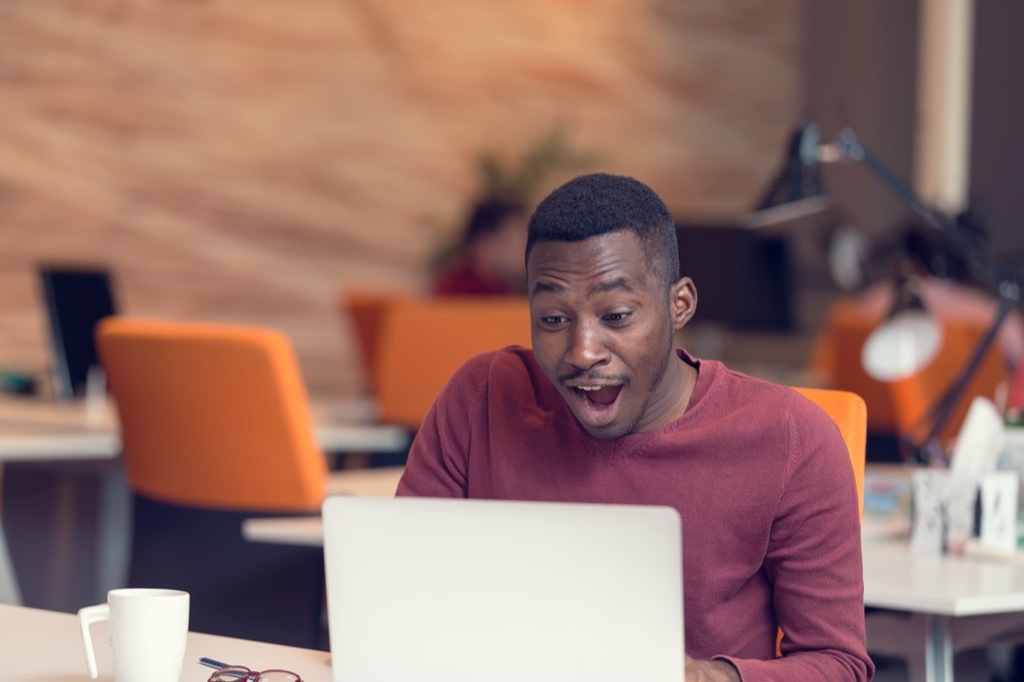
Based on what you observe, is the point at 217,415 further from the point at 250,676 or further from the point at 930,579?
the point at 250,676

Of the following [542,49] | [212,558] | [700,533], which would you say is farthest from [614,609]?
[542,49]

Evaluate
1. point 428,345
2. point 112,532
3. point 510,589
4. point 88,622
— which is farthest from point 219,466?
point 510,589

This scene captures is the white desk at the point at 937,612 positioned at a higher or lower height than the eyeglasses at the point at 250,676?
lower

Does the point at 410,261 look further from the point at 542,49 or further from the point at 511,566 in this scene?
the point at 511,566

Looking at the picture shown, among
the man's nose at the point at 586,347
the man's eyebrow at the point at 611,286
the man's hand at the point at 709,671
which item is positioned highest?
the man's eyebrow at the point at 611,286

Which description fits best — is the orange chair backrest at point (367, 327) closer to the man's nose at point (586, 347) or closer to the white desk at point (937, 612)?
the white desk at point (937, 612)

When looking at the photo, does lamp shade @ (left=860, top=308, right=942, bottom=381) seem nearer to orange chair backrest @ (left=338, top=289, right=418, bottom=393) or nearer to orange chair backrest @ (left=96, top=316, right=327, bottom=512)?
orange chair backrest @ (left=96, top=316, right=327, bottom=512)

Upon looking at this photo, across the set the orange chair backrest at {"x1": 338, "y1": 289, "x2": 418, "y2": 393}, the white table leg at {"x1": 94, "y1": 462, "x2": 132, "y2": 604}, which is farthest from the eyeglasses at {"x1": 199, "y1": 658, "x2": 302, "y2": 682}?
the orange chair backrest at {"x1": 338, "y1": 289, "x2": 418, "y2": 393}

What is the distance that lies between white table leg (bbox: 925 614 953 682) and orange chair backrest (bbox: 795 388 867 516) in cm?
39

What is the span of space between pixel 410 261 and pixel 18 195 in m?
2.00

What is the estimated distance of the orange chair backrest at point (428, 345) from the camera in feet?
13.7

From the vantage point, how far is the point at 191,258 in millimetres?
7305

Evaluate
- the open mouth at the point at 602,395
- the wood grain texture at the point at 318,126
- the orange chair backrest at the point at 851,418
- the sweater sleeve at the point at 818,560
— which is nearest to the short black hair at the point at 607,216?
the open mouth at the point at 602,395

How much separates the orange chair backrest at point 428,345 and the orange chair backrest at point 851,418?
91.5 inches
